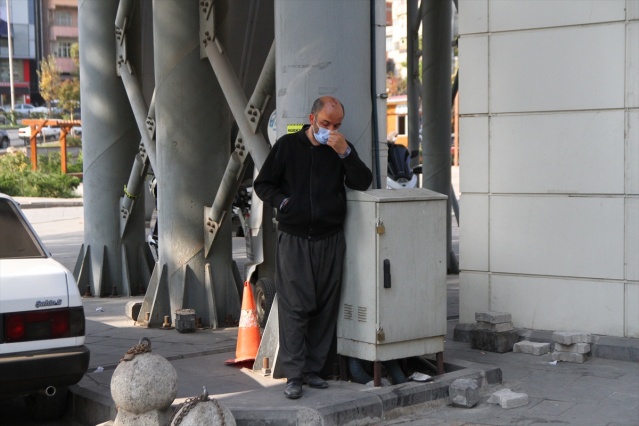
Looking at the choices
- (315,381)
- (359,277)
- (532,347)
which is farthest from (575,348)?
(315,381)

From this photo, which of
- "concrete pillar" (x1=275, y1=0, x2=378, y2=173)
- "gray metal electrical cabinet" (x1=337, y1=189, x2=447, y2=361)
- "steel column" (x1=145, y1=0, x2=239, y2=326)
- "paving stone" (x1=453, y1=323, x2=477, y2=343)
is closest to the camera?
"gray metal electrical cabinet" (x1=337, y1=189, x2=447, y2=361)

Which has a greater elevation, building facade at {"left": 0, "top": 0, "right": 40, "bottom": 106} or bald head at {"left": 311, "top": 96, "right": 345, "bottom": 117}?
building facade at {"left": 0, "top": 0, "right": 40, "bottom": 106}

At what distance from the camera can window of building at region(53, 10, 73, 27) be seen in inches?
3639

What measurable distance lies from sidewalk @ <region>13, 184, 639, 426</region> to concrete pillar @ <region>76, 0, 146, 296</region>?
3220 mm

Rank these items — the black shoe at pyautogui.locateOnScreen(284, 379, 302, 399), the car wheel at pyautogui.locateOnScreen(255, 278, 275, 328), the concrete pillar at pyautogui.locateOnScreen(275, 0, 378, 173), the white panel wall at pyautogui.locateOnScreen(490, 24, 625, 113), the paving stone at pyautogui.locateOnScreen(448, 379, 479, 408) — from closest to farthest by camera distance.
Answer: the black shoe at pyautogui.locateOnScreen(284, 379, 302, 399) → the paving stone at pyautogui.locateOnScreen(448, 379, 479, 408) → the concrete pillar at pyautogui.locateOnScreen(275, 0, 378, 173) → the white panel wall at pyautogui.locateOnScreen(490, 24, 625, 113) → the car wheel at pyautogui.locateOnScreen(255, 278, 275, 328)

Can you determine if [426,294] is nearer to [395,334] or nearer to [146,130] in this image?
[395,334]

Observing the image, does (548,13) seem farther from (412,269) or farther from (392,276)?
(392,276)

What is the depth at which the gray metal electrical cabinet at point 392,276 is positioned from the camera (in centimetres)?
657

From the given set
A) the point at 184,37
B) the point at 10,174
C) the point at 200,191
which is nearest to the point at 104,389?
the point at 200,191

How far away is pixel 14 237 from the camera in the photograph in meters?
6.94

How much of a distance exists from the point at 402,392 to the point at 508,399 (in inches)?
27.5

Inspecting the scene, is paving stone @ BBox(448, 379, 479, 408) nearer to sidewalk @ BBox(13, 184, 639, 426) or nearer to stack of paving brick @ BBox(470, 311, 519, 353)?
sidewalk @ BBox(13, 184, 639, 426)

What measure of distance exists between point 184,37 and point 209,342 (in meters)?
2.98

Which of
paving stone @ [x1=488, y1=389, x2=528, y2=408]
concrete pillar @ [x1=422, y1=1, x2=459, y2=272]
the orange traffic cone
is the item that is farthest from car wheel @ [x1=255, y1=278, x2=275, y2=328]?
concrete pillar @ [x1=422, y1=1, x2=459, y2=272]
